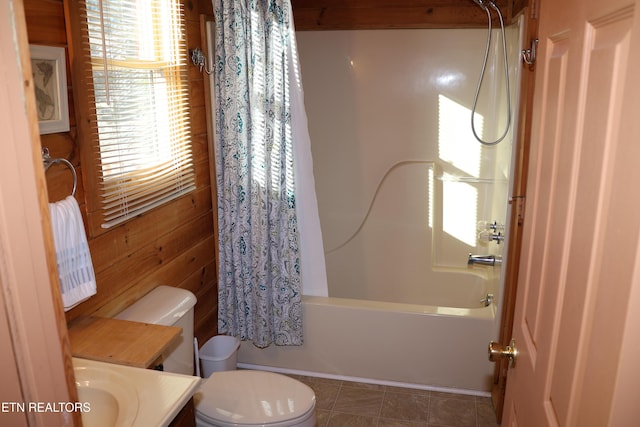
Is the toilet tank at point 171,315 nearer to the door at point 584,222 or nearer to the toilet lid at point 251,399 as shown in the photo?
the toilet lid at point 251,399

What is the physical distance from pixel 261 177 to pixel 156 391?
1362mm

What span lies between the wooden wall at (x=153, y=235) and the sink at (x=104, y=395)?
1.39 ft

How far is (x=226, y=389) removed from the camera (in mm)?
2107

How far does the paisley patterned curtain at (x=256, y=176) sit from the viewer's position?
2.46 meters

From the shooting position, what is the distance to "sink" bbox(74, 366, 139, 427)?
4.66 ft

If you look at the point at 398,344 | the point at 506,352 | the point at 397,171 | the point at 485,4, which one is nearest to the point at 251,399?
the point at 398,344

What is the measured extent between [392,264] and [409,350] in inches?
34.5

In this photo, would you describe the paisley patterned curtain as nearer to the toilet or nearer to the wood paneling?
the toilet

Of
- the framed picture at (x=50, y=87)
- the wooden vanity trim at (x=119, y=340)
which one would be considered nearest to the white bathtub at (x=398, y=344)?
the wooden vanity trim at (x=119, y=340)

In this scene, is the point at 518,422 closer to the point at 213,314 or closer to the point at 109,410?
the point at 109,410

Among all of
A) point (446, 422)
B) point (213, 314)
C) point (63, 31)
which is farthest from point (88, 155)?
point (446, 422)

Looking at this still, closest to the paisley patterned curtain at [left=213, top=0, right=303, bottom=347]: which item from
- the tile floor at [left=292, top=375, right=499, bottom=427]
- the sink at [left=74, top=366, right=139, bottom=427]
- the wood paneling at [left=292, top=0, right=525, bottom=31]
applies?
the tile floor at [left=292, top=375, right=499, bottom=427]

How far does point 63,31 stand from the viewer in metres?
1.77

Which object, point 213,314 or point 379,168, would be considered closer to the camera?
point 213,314
